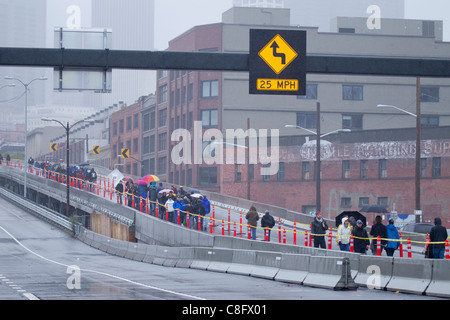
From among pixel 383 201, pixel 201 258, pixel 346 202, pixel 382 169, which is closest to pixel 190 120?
pixel 346 202

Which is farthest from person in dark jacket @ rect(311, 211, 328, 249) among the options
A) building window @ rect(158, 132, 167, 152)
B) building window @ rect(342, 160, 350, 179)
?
building window @ rect(158, 132, 167, 152)

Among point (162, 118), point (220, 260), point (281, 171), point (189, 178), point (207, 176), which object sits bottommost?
point (220, 260)

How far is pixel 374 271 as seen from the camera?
75.1ft

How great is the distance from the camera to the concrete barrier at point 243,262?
2926 cm

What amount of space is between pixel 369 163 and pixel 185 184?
2703 centimetres

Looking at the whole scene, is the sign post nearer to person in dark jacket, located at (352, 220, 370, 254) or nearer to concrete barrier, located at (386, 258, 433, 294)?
concrete barrier, located at (386, 258, 433, 294)

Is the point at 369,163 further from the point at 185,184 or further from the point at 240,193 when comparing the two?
the point at 185,184

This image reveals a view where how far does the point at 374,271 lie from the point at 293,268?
3.42 metres

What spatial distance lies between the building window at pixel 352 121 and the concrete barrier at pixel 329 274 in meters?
69.1

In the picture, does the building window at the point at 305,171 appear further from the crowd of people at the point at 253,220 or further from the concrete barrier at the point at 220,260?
the concrete barrier at the point at 220,260

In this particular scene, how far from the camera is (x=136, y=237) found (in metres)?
51.5

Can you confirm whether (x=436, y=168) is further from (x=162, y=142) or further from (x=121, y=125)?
(x=121, y=125)

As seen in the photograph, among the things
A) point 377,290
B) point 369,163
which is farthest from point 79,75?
point 369,163
